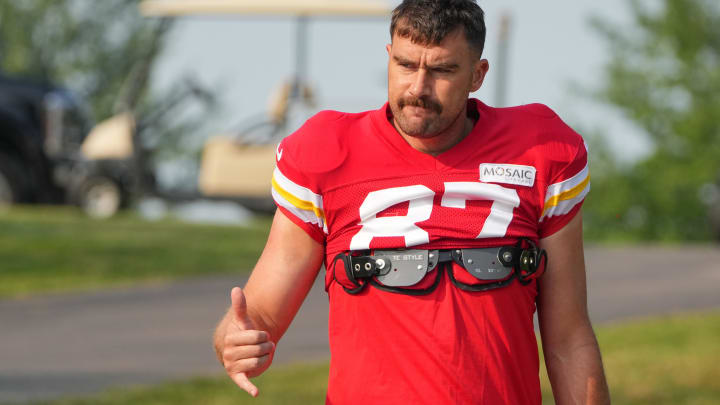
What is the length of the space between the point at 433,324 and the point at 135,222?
56.8ft

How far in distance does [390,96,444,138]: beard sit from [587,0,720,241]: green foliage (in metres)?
33.9

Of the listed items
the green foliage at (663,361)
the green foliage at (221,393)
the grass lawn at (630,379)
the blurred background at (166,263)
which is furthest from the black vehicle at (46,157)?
the green foliage at (221,393)

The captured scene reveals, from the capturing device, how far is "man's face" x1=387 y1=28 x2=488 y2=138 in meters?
2.69

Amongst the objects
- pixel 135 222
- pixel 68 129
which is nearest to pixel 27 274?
pixel 135 222

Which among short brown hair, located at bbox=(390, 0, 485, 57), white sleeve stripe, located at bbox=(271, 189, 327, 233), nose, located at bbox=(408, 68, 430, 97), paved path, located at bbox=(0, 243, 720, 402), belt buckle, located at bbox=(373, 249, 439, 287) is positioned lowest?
paved path, located at bbox=(0, 243, 720, 402)

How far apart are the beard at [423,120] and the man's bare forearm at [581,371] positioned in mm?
653

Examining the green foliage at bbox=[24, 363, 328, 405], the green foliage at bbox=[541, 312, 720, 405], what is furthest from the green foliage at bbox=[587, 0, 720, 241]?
the green foliage at bbox=[24, 363, 328, 405]

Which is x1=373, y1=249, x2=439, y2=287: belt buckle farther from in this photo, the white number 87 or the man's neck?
the man's neck

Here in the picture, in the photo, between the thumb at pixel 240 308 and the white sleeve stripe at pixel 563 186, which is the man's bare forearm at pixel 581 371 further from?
the thumb at pixel 240 308

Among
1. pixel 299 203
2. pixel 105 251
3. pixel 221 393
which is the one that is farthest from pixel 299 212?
pixel 105 251

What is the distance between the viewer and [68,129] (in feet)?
70.5

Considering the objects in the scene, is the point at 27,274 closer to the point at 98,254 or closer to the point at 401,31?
the point at 98,254

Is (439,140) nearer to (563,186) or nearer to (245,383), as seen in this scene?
(563,186)

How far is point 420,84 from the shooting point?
2.67 m
